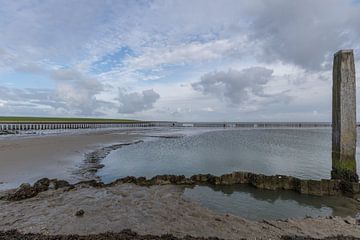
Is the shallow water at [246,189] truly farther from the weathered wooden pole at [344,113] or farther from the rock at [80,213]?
the rock at [80,213]

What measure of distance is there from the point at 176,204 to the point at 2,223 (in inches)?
194

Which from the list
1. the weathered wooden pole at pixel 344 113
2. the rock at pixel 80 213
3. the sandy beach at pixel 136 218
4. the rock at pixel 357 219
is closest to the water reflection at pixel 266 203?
the rock at pixel 357 219

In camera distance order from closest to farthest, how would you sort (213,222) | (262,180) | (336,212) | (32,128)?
1. (213,222)
2. (336,212)
3. (262,180)
4. (32,128)

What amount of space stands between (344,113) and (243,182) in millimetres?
5251

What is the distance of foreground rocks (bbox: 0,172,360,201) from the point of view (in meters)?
9.45

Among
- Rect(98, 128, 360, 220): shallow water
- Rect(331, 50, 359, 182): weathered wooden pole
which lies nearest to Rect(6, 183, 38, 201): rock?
Rect(98, 128, 360, 220): shallow water

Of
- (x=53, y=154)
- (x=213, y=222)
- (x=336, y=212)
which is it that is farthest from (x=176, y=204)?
(x=53, y=154)

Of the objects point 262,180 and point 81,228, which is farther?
point 262,180

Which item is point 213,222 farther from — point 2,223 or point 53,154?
point 53,154

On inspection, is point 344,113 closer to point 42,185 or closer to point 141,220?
point 141,220

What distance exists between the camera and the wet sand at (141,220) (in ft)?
20.5

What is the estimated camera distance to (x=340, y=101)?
34.9 feet

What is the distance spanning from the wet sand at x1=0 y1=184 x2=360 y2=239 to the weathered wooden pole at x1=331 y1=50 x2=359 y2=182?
13.8 ft

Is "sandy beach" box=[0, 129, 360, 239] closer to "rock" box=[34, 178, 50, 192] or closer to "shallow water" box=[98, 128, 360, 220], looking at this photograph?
"rock" box=[34, 178, 50, 192]
